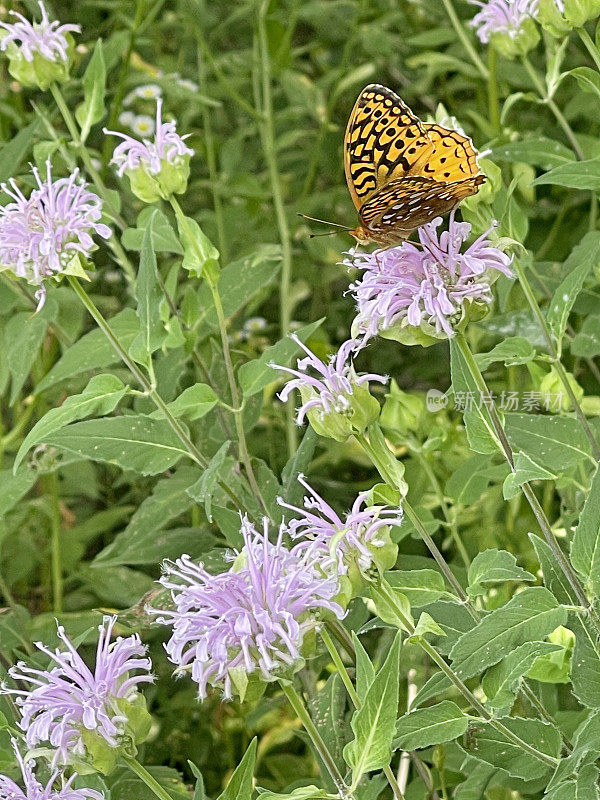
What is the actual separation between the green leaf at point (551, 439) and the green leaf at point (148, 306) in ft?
0.65

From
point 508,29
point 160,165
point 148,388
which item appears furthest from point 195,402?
point 508,29

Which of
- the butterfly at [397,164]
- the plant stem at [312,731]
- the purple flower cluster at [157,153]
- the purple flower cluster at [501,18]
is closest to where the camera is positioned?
the plant stem at [312,731]

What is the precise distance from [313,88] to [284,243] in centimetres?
27

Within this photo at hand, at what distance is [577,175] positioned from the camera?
55 centimetres

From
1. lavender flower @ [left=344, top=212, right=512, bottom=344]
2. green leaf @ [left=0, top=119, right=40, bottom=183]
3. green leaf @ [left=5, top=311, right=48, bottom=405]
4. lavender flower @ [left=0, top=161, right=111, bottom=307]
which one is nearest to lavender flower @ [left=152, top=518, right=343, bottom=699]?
lavender flower @ [left=344, top=212, right=512, bottom=344]

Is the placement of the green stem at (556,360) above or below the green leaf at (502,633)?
above

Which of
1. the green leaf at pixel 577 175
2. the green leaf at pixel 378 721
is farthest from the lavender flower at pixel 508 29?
the green leaf at pixel 378 721

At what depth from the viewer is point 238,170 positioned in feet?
3.92

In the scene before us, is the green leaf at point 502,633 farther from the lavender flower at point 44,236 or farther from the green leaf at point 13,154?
the green leaf at point 13,154

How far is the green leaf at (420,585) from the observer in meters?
0.44

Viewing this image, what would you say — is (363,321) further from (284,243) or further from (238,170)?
(238,170)

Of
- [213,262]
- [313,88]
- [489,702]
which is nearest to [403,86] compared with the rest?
[313,88]

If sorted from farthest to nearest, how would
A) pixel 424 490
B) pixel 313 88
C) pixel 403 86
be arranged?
pixel 403 86 → pixel 313 88 → pixel 424 490

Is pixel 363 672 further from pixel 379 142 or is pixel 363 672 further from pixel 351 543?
pixel 379 142
